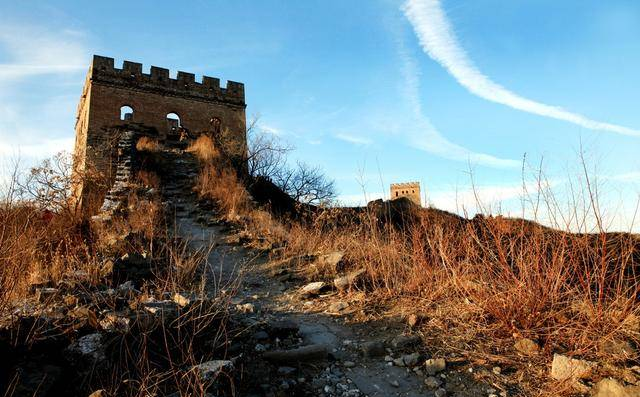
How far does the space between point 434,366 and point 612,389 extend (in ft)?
3.05

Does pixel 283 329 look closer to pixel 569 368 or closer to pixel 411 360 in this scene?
pixel 411 360

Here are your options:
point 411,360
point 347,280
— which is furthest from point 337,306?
point 411,360

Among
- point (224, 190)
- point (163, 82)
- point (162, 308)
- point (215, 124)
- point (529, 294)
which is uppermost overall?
point (163, 82)

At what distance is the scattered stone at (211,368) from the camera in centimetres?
224

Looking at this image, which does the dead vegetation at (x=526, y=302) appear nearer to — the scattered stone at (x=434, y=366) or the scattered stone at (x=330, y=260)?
the scattered stone at (x=434, y=366)

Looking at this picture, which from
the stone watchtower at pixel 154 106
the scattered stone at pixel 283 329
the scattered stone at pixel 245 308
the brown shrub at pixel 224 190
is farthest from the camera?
the stone watchtower at pixel 154 106

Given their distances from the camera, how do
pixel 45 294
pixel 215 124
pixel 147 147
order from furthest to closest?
pixel 215 124 → pixel 147 147 → pixel 45 294

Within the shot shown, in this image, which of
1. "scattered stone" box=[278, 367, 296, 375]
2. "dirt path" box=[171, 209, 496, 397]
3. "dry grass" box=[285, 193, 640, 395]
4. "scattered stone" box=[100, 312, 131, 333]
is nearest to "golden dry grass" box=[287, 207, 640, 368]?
"dry grass" box=[285, 193, 640, 395]

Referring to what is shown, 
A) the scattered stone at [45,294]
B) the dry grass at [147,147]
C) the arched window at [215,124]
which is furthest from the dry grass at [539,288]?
the arched window at [215,124]

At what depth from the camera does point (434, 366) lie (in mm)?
2584

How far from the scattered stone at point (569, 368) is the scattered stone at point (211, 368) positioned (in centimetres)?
189

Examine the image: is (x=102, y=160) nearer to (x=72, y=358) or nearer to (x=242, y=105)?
(x=242, y=105)

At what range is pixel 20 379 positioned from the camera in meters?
2.04

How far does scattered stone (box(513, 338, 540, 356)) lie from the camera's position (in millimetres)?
2607
